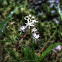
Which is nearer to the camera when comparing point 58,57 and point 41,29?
point 58,57

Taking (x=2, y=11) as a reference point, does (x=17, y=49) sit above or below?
below

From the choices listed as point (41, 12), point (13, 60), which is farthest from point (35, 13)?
point (13, 60)

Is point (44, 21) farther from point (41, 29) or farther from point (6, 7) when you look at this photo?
point (6, 7)

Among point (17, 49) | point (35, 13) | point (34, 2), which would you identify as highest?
point (34, 2)

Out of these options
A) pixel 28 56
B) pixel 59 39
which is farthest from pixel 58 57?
pixel 28 56

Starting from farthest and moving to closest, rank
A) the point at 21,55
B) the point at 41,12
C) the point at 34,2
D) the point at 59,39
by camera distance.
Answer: the point at 34,2
the point at 41,12
the point at 59,39
the point at 21,55

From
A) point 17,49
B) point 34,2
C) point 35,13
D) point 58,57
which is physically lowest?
point 58,57

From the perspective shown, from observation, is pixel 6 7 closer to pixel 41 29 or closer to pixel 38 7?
pixel 38 7

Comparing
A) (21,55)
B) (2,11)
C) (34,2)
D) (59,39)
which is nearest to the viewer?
(21,55)

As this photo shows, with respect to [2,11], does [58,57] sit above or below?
below
